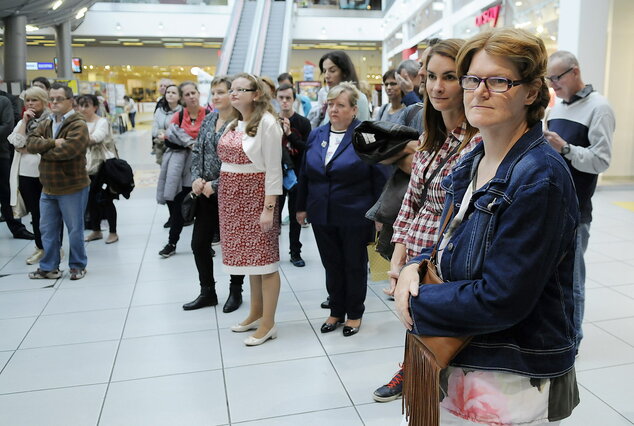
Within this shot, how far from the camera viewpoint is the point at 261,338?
3320mm

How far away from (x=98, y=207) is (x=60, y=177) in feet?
5.62

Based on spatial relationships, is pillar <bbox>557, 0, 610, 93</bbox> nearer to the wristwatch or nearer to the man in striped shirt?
the man in striped shirt

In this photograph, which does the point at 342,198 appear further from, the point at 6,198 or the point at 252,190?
the point at 6,198

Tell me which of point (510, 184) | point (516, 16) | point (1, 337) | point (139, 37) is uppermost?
point (139, 37)

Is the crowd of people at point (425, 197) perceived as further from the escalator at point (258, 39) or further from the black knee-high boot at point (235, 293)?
the escalator at point (258, 39)

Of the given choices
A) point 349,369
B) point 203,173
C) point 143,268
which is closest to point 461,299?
point 349,369

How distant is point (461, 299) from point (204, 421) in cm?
178

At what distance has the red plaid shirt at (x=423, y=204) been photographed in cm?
199

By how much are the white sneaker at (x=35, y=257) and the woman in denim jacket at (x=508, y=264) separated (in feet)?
15.8

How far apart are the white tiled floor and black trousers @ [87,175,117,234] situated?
3.64ft

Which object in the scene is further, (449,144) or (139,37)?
(139,37)

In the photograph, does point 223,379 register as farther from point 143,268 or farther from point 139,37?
point 139,37

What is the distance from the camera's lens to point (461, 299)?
1099 millimetres

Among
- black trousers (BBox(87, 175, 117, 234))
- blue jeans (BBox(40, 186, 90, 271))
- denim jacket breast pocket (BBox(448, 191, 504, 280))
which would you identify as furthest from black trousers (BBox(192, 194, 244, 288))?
denim jacket breast pocket (BBox(448, 191, 504, 280))
